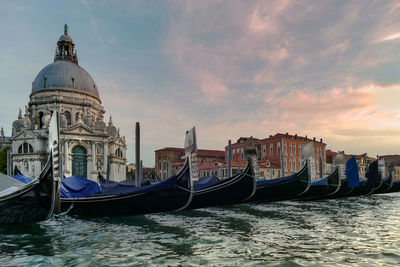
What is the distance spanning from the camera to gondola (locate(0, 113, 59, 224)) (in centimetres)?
608

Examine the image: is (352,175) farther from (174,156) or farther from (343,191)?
(174,156)

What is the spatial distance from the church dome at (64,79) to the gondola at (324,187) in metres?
30.5

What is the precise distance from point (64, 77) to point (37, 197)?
33623mm

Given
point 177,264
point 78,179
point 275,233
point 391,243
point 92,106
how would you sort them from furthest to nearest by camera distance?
point 92,106
point 78,179
point 275,233
point 391,243
point 177,264

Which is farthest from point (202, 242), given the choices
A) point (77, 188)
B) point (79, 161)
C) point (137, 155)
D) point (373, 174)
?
point (79, 161)

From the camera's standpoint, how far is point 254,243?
538 cm

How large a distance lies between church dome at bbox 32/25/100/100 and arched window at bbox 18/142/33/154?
8.02 metres

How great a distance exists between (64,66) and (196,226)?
36.1 meters

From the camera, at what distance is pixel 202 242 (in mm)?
5441

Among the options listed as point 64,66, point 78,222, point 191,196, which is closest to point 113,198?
point 78,222

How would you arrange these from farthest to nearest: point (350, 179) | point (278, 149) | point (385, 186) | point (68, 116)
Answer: point (278, 149), point (68, 116), point (385, 186), point (350, 179)

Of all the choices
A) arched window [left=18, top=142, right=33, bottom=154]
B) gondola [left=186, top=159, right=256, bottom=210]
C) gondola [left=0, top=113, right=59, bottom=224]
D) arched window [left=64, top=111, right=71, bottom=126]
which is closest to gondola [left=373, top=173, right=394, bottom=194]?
gondola [left=186, top=159, right=256, bottom=210]

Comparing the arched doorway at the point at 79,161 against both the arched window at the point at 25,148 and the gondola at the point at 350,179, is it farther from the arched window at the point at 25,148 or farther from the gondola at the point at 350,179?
the gondola at the point at 350,179

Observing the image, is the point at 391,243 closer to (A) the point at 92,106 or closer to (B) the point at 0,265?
(B) the point at 0,265
